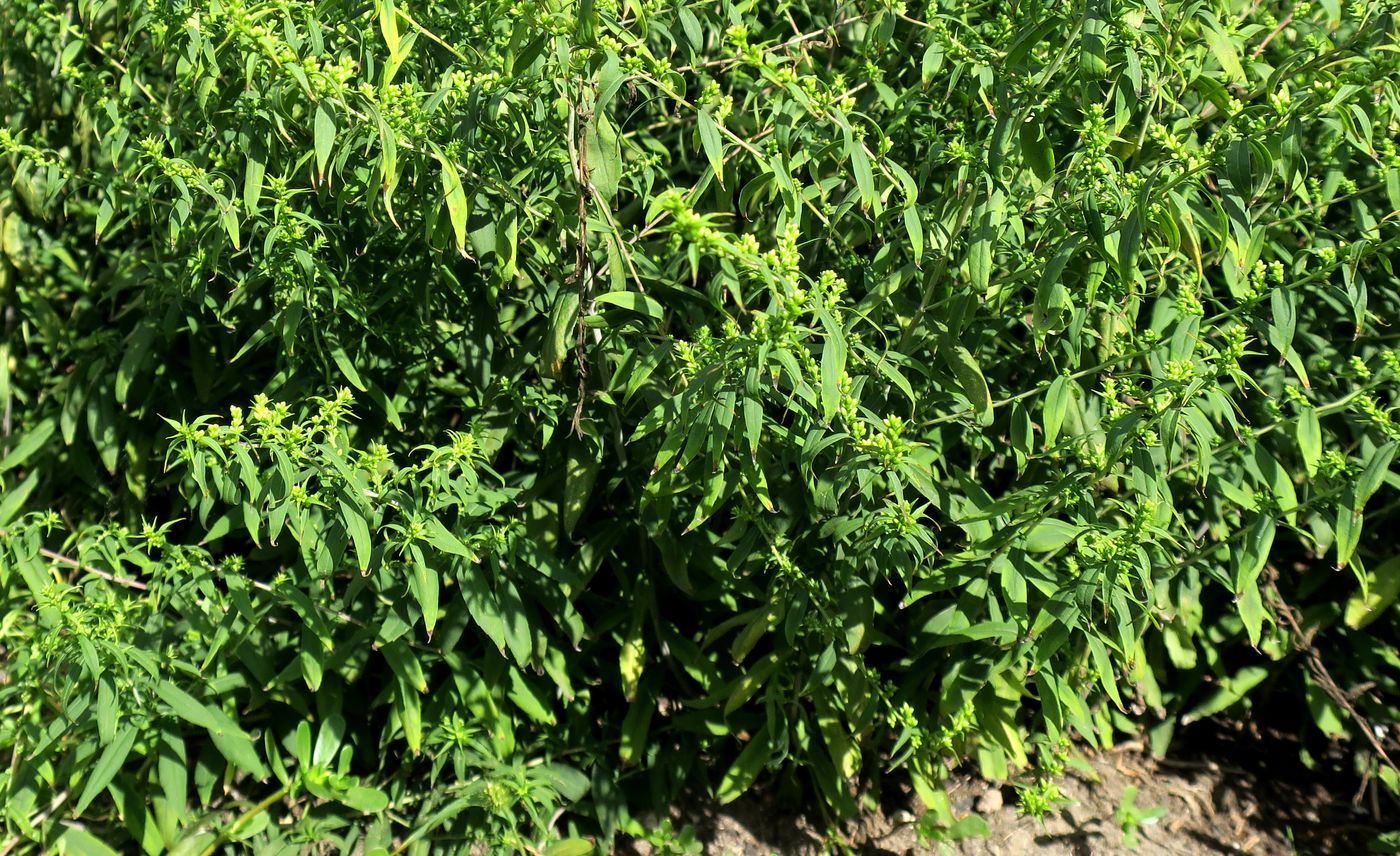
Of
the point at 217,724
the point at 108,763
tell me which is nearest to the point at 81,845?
the point at 108,763

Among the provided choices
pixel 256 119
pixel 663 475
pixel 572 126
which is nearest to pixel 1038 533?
pixel 663 475

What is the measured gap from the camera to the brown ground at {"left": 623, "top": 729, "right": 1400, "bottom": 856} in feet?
10.5

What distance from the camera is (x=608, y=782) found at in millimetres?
3100

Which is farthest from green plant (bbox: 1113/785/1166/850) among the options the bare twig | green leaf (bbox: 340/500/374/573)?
green leaf (bbox: 340/500/374/573)

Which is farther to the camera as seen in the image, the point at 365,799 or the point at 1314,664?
the point at 1314,664

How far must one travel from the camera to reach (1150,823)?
3.35 m

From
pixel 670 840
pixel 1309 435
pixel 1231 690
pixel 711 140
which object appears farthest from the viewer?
pixel 1231 690

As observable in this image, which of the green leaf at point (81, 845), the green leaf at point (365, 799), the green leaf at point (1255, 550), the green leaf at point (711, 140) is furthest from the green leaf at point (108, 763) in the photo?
the green leaf at point (1255, 550)

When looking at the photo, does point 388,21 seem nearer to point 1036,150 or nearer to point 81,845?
point 1036,150

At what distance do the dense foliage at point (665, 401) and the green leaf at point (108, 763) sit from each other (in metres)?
0.01

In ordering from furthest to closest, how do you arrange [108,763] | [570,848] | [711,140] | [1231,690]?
[1231,690] < [570,848] < [108,763] < [711,140]

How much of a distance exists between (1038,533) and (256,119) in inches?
71.0

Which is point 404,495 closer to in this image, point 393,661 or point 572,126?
point 393,661

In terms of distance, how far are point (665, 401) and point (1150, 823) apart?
2059 millimetres
